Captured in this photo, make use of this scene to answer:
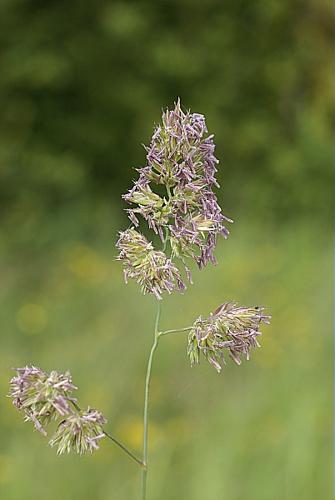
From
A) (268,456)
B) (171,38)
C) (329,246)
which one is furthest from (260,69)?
(268,456)

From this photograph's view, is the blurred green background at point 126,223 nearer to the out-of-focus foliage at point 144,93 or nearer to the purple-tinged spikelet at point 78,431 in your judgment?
the out-of-focus foliage at point 144,93

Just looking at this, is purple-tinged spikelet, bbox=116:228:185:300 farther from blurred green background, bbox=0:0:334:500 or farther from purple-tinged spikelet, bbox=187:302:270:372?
blurred green background, bbox=0:0:334:500

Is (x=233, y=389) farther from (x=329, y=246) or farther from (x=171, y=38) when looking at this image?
(x=171, y=38)

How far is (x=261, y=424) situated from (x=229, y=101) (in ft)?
30.1

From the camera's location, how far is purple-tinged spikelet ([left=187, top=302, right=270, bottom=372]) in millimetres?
1222

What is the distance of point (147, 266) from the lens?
47.2 inches

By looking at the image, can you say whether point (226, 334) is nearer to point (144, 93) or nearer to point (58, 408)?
point (58, 408)

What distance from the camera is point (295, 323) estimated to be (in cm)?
617

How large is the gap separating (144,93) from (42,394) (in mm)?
11196

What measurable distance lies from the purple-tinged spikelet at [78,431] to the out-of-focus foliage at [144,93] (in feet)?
32.8

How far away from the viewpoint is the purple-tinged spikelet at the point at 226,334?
1222 mm

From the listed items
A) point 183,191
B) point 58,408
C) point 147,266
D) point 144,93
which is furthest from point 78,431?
point 144,93

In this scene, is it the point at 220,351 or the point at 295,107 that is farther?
the point at 295,107

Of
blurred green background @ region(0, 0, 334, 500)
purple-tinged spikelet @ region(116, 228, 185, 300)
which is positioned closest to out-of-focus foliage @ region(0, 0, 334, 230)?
blurred green background @ region(0, 0, 334, 500)
